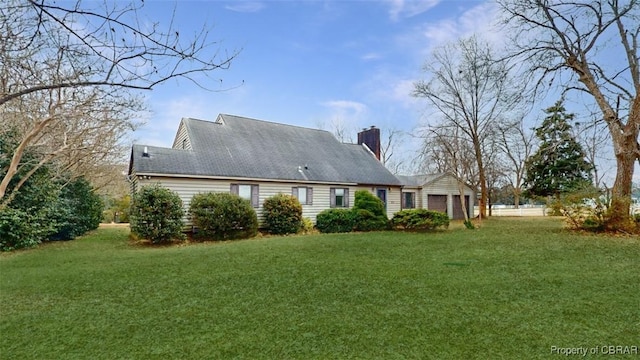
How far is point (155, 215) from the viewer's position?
37.0 ft

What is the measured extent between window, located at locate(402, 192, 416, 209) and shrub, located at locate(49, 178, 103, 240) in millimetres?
17567

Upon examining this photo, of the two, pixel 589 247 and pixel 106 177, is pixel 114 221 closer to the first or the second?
pixel 106 177

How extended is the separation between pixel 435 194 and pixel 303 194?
10739mm

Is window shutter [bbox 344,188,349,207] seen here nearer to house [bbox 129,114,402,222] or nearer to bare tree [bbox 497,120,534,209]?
house [bbox 129,114,402,222]

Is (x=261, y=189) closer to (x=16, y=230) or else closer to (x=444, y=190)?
(x=16, y=230)

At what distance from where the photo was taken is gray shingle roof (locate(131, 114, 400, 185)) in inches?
544

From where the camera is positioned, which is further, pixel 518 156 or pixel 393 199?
pixel 518 156

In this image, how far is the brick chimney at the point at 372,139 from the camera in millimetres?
23125

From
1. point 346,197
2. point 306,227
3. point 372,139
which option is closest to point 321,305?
point 306,227

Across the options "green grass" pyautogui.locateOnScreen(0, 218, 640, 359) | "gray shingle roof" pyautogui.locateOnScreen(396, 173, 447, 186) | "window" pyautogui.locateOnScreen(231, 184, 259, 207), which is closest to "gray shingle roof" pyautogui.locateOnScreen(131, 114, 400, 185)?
"window" pyautogui.locateOnScreen(231, 184, 259, 207)

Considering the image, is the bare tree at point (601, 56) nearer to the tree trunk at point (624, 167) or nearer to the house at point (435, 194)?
the tree trunk at point (624, 167)

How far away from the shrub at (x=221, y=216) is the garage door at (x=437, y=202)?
13.8 metres

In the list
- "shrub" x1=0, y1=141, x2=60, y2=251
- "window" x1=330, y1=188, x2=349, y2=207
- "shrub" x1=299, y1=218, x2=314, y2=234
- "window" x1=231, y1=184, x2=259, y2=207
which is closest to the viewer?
"shrub" x1=0, y1=141, x2=60, y2=251

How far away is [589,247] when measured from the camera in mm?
9008
